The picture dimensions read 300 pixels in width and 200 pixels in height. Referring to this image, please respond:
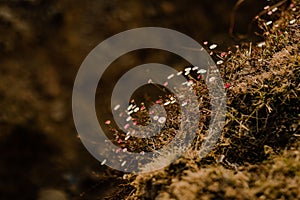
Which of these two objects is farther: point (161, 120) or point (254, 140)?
point (161, 120)

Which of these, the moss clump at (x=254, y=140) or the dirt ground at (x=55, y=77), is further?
the dirt ground at (x=55, y=77)

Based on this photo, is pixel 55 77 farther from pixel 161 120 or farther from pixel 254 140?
pixel 254 140

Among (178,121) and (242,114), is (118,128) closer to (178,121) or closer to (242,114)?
(178,121)

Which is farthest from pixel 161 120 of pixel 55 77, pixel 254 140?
pixel 55 77

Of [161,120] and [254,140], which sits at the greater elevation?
[161,120]

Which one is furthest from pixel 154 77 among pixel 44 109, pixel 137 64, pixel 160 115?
pixel 44 109

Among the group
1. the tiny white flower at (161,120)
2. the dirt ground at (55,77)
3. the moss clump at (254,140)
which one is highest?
the dirt ground at (55,77)

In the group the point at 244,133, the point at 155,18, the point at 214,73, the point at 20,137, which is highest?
the point at 155,18

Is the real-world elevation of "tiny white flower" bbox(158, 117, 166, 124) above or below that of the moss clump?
above
